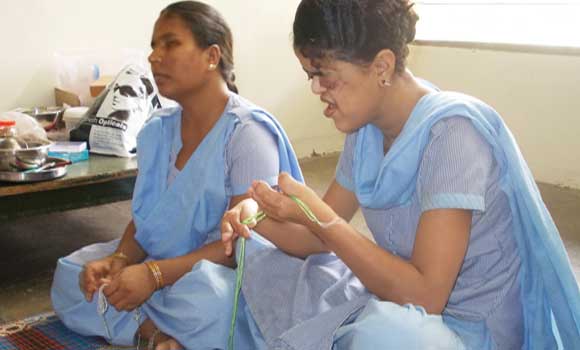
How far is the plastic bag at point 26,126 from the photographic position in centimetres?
271

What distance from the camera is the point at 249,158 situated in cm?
189

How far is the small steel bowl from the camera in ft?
7.80

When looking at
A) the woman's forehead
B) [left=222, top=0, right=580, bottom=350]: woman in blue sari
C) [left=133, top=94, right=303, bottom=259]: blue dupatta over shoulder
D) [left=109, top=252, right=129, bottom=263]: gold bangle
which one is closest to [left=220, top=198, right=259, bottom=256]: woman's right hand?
[left=222, top=0, right=580, bottom=350]: woman in blue sari

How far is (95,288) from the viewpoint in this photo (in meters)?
1.92

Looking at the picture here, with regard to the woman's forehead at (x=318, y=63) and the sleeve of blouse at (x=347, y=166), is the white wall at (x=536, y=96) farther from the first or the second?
the woman's forehead at (x=318, y=63)

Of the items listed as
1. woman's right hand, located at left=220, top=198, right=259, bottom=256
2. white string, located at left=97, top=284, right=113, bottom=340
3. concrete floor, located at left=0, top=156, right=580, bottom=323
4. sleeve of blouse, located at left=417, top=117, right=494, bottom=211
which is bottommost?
concrete floor, located at left=0, top=156, right=580, bottom=323

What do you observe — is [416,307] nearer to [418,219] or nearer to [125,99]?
[418,219]

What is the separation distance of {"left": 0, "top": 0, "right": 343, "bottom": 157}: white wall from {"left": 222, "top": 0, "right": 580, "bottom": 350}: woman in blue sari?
→ 2.28 m

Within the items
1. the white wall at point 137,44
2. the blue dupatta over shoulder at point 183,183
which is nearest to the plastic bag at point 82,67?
the white wall at point 137,44

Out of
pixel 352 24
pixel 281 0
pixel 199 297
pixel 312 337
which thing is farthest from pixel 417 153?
pixel 281 0

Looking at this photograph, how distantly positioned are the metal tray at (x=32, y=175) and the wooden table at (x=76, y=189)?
0.02m

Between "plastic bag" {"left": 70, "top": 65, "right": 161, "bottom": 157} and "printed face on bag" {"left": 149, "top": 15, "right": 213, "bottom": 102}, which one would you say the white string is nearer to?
"printed face on bag" {"left": 149, "top": 15, "right": 213, "bottom": 102}

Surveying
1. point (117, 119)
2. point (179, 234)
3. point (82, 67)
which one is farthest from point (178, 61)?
point (82, 67)

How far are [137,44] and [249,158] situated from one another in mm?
2074
